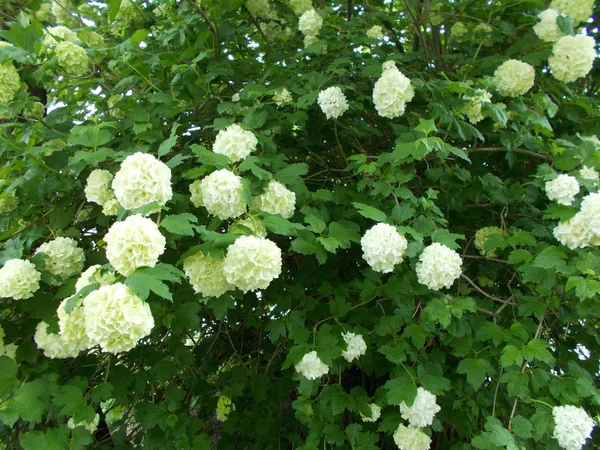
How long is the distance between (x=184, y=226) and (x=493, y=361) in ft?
5.06

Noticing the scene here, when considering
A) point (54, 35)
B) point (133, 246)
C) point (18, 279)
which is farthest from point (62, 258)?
point (54, 35)

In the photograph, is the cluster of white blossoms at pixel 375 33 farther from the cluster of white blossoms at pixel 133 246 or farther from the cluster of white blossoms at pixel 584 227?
the cluster of white blossoms at pixel 133 246

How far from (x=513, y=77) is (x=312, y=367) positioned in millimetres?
1835

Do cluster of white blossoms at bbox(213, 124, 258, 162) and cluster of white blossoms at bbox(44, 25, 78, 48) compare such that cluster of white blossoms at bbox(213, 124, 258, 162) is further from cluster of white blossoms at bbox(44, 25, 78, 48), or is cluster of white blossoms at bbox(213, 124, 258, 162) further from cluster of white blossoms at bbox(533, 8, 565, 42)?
cluster of white blossoms at bbox(533, 8, 565, 42)

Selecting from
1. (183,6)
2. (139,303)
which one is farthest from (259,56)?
(139,303)

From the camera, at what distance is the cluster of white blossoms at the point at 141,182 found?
5.01ft

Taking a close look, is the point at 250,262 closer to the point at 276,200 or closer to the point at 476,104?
the point at 276,200

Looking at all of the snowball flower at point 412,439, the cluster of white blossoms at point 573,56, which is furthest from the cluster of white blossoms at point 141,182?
the cluster of white blossoms at point 573,56

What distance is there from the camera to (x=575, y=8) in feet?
8.06

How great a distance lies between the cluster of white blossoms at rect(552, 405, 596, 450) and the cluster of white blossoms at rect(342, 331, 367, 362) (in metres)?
0.78

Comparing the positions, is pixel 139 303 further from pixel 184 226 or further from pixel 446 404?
pixel 446 404

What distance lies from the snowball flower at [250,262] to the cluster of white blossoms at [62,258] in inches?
33.0

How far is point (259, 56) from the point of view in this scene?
3.23m

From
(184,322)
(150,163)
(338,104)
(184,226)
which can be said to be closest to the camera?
(184,226)
